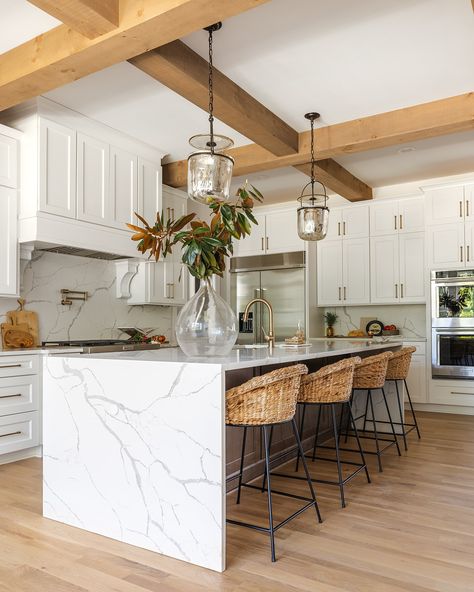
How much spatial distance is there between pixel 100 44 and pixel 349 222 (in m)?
4.36

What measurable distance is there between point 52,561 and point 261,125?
3128 millimetres

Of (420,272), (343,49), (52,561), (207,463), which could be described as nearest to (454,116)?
(343,49)

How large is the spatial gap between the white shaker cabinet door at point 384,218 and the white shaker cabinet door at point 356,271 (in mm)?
188

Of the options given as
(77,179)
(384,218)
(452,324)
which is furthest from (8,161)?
(452,324)

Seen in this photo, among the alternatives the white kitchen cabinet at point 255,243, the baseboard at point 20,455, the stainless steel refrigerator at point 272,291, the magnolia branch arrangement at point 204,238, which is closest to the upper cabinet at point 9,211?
the baseboard at point 20,455

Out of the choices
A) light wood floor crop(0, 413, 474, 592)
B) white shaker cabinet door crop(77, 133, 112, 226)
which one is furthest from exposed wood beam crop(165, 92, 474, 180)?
light wood floor crop(0, 413, 474, 592)

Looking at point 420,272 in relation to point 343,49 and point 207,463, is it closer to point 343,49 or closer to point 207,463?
point 343,49

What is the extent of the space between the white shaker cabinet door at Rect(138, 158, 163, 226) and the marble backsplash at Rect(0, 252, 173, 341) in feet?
2.29

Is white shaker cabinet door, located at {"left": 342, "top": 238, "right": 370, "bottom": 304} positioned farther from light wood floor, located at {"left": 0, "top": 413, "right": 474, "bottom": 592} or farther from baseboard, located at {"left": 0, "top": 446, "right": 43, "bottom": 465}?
baseboard, located at {"left": 0, "top": 446, "right": 43, "bottom": 465}

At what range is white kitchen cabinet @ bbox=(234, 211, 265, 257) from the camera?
7055mm

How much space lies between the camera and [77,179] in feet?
14.1

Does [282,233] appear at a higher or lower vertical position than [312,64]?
lower

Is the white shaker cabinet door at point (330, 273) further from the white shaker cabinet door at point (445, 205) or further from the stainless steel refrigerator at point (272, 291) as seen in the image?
the white shaker cabinet door at point (445, 205)

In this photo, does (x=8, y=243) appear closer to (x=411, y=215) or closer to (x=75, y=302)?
(x=75, y=302)
